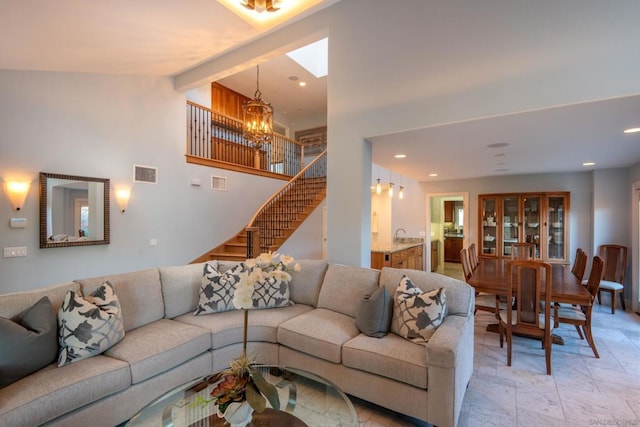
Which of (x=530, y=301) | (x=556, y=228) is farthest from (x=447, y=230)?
(x=530, y=301)

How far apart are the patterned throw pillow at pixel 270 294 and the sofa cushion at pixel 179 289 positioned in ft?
1.98

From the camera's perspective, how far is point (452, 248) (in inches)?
374

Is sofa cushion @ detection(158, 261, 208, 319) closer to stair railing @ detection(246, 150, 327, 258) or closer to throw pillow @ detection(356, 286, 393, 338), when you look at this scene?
throw pillow @ detection(356, 286, 393, 338)

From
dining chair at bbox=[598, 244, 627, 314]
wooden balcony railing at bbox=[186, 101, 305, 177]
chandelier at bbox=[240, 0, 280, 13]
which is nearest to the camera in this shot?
chandelier at bbox=[240, 0, 280, 13]

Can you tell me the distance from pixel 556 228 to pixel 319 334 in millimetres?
5591

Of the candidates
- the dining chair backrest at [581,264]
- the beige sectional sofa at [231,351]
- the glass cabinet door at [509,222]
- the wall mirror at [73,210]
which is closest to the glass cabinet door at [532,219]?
the glass cabinet door at [509,222]

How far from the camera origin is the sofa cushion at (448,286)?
8.09 feet

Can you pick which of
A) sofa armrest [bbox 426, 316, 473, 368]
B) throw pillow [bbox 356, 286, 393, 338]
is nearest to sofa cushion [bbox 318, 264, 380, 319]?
throw pillow [bbox 356, 286, 393, 338]

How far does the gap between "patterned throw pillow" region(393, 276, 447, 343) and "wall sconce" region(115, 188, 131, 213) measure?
417cm

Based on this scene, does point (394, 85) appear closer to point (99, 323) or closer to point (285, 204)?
point (99, 323)

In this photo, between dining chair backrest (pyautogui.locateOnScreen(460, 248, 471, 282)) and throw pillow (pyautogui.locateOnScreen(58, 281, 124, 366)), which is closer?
throw pillow (pyautogui.locateOnScreen(58, 281, 124, 366))

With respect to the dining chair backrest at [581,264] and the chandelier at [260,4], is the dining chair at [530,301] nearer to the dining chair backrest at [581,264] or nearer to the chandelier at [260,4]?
the dining chair backrest at [581,264]

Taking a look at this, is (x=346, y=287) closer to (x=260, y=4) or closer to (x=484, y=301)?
(x=484, y=301)

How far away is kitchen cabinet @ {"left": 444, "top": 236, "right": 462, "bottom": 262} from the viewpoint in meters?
9.39
